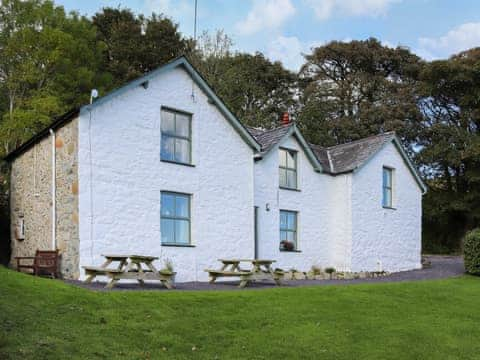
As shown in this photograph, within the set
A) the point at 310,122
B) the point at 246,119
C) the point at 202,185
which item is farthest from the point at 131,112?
the point at 310,122

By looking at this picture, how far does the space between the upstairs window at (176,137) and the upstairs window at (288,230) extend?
17.6 ft

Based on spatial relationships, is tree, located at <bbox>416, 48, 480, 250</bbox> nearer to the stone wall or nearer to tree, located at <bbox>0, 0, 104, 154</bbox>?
tree, located at <bbox>0, 0, 104, 154</bbox>

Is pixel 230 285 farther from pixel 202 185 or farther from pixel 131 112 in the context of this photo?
pixel 131 112

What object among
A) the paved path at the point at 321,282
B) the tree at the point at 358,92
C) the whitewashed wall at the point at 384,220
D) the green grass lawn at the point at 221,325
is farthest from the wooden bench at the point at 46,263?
the tree at the point at 358,92

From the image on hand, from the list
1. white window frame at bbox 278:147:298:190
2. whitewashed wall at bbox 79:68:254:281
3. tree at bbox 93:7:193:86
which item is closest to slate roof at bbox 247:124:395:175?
white window frame at bbox 278:147:298:190

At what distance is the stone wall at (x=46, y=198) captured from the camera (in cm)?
1634

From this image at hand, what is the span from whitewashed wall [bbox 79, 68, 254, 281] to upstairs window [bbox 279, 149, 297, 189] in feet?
8.48

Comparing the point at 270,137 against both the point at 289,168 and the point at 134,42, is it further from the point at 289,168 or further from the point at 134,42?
the point at 134,42

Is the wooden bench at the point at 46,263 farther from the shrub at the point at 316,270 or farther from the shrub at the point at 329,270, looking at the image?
the shrub at the point at 329,270

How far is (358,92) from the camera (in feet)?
144

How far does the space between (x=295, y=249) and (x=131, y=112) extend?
29.4ft

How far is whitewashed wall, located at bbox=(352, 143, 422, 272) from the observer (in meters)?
24.3

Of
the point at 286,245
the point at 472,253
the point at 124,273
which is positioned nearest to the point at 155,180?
the point at 124,273

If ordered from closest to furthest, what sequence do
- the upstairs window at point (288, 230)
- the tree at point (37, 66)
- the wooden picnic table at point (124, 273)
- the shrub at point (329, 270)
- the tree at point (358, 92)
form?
the wooden picnic table at point (124, 273) < the shrub at point (329, 270) < the upstairs window at point (288, 230) < the tree at point (37, 66) < the tree at point (358, 92)
